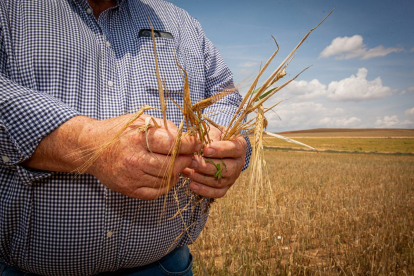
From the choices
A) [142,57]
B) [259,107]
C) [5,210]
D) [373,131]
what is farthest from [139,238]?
[373,131]

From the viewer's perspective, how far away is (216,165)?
3.39ft

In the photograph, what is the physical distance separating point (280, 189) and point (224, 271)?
161 inches

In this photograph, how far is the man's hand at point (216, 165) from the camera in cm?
103

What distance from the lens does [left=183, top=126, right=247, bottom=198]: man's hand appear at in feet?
3.37

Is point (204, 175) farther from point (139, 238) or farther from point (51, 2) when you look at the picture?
point (51, 2)

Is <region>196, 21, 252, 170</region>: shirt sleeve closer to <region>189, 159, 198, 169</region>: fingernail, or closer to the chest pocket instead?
the chest pocket

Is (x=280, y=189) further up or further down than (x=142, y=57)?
further down

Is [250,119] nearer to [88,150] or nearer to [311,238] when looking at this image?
[88,150]

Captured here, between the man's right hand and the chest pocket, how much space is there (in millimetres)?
431

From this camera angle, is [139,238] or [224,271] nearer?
[139,238]

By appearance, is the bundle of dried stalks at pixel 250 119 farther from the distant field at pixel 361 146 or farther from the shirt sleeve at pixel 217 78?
the distant field at pixel 361 146

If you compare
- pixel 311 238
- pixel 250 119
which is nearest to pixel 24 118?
pixel 250 119

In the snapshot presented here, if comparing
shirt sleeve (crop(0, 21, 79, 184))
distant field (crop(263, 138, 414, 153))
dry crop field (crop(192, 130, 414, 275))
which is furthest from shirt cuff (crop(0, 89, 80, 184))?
distant field (crop(263, 138, 414, 153))

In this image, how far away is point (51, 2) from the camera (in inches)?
48.7
